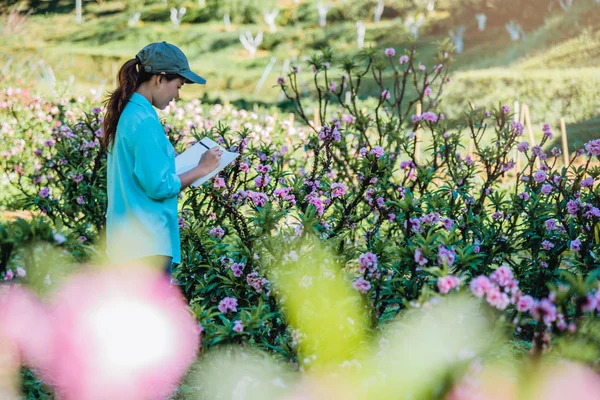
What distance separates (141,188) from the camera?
8.34ft

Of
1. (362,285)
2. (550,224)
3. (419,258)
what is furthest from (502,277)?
(550,224)

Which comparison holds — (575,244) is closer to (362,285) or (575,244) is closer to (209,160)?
(362,285)

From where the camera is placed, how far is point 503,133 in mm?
5094

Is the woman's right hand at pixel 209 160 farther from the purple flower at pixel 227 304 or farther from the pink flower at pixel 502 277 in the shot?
the pink flower at pixel 502 277

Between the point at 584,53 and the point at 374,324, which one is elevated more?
the point at 374,324

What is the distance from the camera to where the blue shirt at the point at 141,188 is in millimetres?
2451

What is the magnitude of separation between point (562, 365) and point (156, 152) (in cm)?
155

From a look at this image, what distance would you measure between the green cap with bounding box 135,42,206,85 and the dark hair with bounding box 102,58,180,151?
0.04 meters

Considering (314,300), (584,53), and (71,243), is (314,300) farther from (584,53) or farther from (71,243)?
(584,53)

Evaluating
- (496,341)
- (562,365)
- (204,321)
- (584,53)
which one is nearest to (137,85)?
(204,321)

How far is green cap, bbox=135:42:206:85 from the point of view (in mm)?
2486

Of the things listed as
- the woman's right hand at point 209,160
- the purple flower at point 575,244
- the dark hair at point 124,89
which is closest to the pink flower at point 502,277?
the woman's right hand at point 209,160

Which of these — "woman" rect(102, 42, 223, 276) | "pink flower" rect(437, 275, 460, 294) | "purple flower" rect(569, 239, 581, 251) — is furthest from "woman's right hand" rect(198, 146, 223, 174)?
"purple flower" rect(569, 239, 581, 251)

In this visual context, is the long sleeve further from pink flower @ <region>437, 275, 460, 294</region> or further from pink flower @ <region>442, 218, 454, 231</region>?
pink flower @ <region>442, 218, 454, 231</region>
